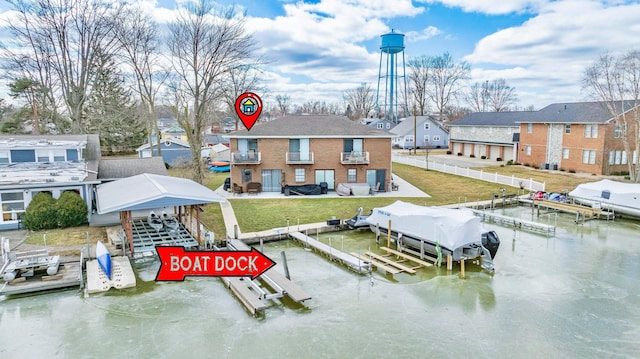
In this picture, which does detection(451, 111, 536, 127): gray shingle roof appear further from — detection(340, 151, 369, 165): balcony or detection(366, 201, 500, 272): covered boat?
detection(366, 201, 500, 272): covered boat

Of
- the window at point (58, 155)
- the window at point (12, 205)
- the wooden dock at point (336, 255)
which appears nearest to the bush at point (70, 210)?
the window at point (12, 205)

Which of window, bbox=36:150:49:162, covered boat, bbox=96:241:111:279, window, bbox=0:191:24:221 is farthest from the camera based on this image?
window, bbox=36:150:49:162

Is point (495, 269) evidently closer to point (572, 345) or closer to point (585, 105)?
point (572, 345)

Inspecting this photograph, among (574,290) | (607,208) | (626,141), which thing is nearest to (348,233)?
(574,290)

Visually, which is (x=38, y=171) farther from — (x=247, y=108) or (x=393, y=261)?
(x=393, y=261)

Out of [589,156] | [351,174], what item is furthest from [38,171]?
[589,156]

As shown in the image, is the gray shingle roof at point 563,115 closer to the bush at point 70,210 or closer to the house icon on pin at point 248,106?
the house icon on pin at point 248,106

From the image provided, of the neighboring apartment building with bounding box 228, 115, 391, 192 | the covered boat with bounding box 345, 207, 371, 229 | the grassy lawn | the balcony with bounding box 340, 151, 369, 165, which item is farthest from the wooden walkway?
the neighboring apartment building with bounding box 228, 115, 391, 192
